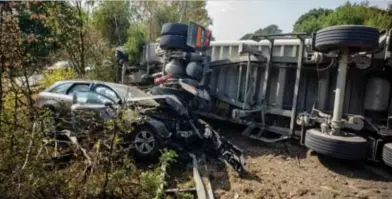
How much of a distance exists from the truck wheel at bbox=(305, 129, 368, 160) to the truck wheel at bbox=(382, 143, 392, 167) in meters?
0.27

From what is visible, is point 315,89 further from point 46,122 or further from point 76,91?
point 46,122

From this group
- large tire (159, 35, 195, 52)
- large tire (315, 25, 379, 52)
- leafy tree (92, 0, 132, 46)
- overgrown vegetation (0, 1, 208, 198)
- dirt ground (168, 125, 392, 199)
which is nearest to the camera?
overgrown vegetation (0, 1, 208, 198)

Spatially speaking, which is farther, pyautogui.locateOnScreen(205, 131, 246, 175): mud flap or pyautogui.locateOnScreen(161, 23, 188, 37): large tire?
pyautogui.locateOnScreen(161, 23, 188, 37): large tire

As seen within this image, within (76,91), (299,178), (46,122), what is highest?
(76,91)

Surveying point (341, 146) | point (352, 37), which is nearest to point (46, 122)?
point (341, 146)

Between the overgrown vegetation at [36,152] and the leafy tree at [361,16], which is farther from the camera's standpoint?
the leafy tree at [361,16]

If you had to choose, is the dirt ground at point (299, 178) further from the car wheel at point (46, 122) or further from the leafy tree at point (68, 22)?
the leafy tree at point (68, 22)

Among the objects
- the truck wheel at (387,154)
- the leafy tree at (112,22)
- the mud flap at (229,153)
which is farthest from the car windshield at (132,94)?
the leafy tree at (112,22)

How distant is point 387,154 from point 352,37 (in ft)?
6.26

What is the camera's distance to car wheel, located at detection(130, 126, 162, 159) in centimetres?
575

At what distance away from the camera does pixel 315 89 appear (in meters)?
7.05

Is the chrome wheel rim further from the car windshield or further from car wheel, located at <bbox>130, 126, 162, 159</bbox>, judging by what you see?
the car windshield

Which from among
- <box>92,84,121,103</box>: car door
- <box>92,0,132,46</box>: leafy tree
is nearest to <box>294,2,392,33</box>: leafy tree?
<box>92,0,132,46</box>: leafy tree

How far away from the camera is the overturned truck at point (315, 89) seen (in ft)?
18.2
